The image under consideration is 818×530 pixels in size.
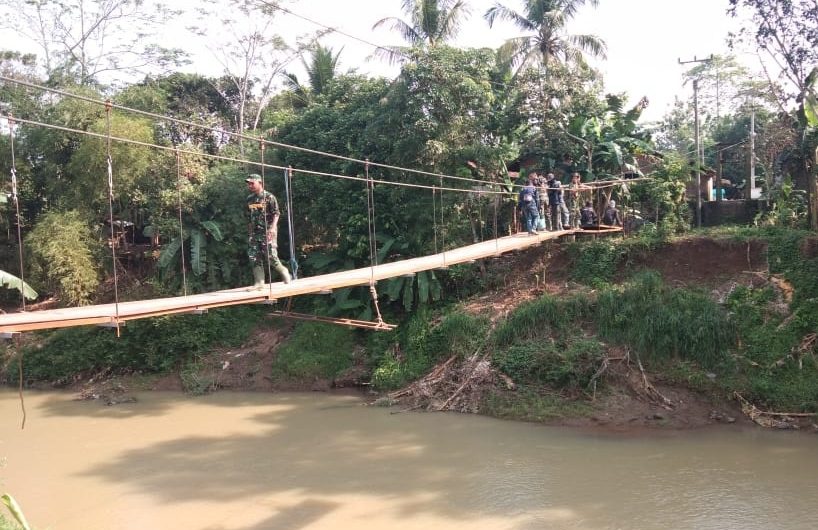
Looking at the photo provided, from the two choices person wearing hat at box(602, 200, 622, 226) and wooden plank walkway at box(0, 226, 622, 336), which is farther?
person wearing hat at box(602, 200, 622, 226)

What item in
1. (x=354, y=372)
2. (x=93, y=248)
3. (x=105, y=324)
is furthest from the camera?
(x=93, y=248)

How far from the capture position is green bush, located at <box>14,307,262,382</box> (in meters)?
8.55

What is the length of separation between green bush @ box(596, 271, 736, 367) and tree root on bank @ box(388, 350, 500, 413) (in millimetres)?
1302

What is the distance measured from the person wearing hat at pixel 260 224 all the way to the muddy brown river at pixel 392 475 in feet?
5.58

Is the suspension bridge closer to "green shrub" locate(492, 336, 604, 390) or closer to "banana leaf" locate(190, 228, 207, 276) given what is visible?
"green shrub" locate(492, 336, 604, 390)

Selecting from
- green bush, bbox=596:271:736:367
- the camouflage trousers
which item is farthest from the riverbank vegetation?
the camouflage trousers

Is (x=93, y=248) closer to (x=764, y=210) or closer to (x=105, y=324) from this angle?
(x=105, y=324)

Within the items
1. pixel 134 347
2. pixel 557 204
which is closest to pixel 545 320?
pixel 557 204

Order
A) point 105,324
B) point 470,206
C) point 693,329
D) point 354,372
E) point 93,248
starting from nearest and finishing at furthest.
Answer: point 105,324 → point 693,329 → point 354,372 → point 470,206 → point 93,248

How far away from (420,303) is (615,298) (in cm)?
232

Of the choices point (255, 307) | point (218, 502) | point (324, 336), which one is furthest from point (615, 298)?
point (255, 307)

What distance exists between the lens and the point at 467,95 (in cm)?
797

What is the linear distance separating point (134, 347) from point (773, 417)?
24.2 ft

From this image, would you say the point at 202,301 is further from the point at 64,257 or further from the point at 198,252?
the point at 64,257
